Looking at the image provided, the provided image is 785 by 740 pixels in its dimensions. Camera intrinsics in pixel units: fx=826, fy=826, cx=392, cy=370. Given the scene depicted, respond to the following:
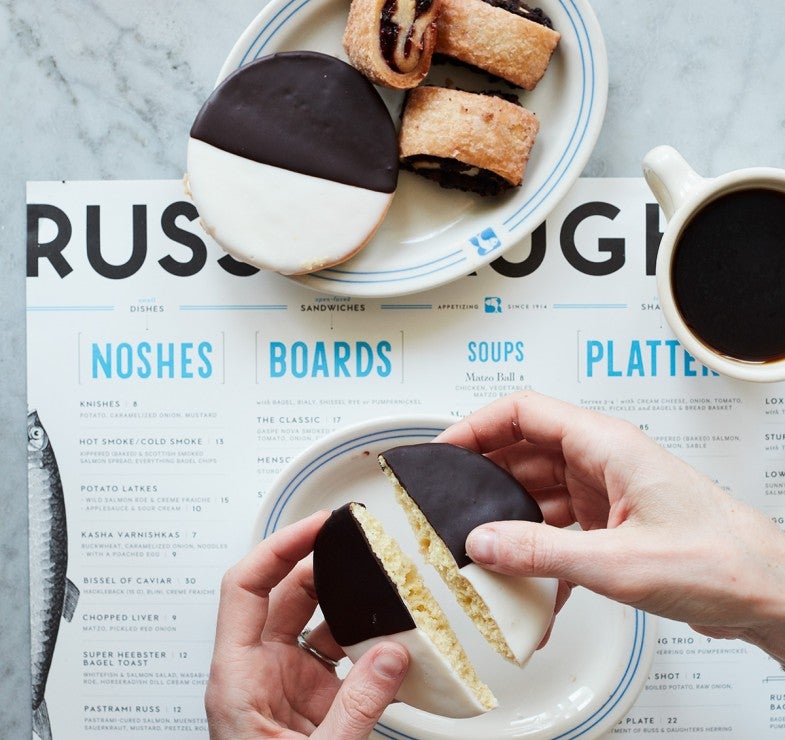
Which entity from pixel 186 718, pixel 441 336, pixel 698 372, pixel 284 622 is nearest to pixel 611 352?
pixel 698 372

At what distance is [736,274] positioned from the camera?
0.91 metres

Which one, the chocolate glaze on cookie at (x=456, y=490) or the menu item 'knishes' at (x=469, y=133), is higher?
the menu item 'knishes' at (x=469, y=133)

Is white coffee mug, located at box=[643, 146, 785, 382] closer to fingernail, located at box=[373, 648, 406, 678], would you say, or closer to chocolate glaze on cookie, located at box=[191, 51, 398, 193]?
chocolate glaze on cookie, located at box=[191, 51, 398, 193]

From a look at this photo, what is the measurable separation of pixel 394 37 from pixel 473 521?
54 cm

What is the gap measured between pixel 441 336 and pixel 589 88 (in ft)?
1.10

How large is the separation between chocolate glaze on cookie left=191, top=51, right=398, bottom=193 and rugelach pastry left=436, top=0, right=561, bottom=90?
0.13 meters

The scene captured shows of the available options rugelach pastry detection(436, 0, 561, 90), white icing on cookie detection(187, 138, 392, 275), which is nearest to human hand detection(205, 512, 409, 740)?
white icing on cookie detection(187, 138, 392, 275)

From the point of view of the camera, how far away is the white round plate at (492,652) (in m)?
0.95

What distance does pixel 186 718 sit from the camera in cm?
104

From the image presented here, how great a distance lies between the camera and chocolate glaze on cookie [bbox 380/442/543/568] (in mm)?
731

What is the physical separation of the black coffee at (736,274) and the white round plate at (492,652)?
0.31 m

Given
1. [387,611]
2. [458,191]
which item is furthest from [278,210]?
[387,611]

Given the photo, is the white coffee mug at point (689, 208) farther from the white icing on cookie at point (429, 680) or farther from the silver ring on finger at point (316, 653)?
the silver ring on finger at point (316, 653)

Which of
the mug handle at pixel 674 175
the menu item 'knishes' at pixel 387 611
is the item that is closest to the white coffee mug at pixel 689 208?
the mug handle at pixel 674 175
